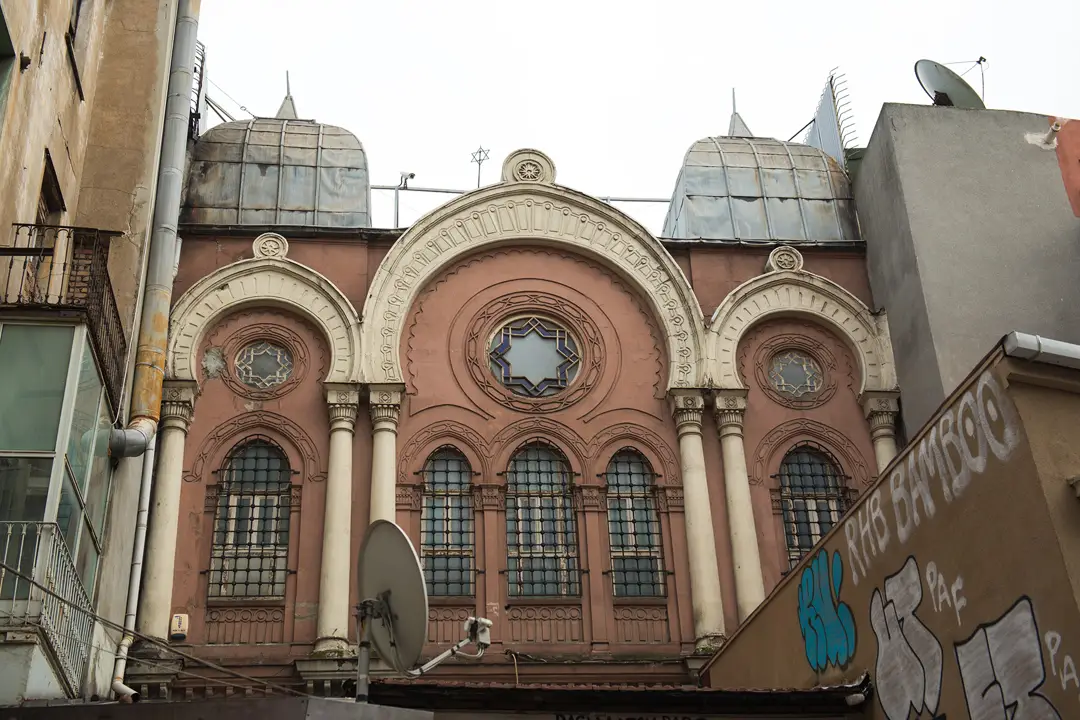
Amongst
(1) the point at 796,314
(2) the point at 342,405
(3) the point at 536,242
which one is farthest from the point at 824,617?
(3) the point at 536,242

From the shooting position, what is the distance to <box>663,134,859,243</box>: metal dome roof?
2586 centimetres

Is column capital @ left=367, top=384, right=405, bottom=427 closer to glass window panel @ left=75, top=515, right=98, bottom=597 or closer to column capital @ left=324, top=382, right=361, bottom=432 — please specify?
column capital @ left=324, top=382, right=361, bottom=432

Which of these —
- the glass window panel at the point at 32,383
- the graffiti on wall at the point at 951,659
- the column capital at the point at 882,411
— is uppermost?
the column capital at the point at 882,411

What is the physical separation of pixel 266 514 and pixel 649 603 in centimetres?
676

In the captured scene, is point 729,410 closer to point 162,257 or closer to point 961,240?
point 961,240

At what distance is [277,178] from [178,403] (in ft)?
18.5

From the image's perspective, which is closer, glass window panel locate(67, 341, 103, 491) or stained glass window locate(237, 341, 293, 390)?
glass window panel locate(67, 341, 103, 491)

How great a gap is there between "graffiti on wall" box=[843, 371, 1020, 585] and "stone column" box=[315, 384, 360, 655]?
9.49 metres

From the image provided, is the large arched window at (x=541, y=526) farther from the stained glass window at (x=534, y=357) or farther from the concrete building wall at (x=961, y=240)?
the concrete building wall at (x=961, y=240)

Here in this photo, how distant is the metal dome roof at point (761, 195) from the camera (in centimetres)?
2586

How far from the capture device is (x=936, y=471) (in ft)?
38.7

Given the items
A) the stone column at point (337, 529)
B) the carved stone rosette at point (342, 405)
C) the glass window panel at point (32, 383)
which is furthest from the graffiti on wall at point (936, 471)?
the carved stone rosette at point (342, 405)

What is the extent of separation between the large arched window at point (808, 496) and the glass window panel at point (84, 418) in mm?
12411

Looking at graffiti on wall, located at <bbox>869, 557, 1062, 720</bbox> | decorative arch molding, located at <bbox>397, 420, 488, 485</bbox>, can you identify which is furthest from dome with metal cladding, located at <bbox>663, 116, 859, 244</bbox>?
graffiti on wall, located at <bbox>869, 557, 1062, 720</bbox>
